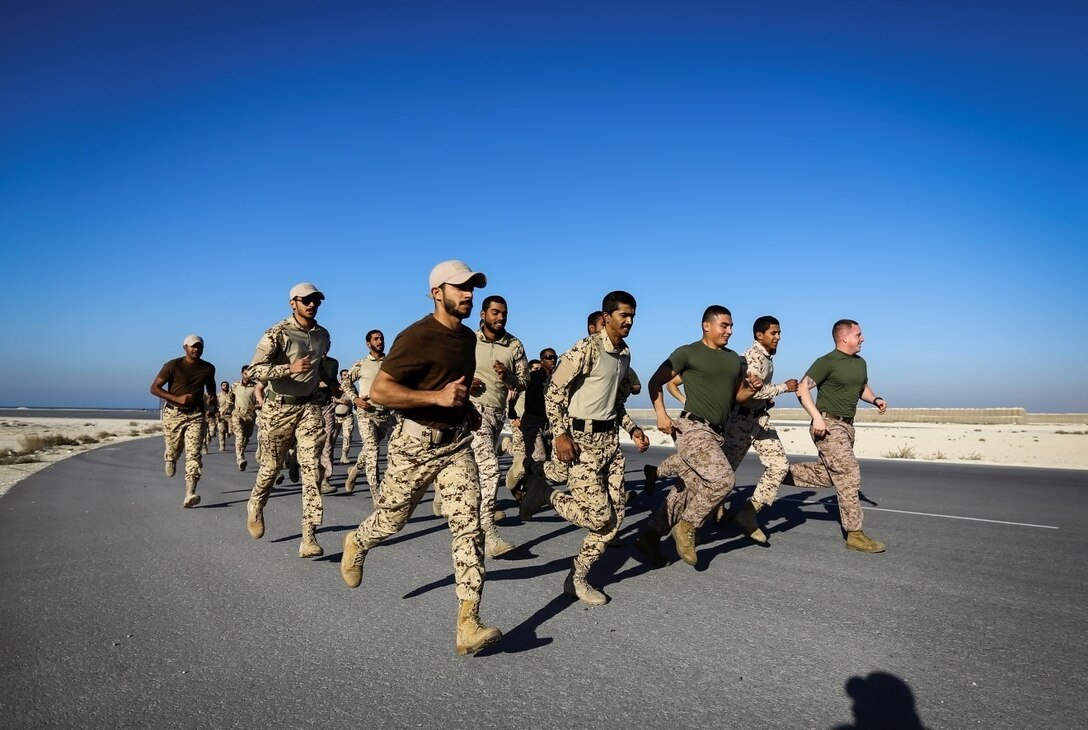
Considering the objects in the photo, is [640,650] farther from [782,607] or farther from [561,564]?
[561,564]

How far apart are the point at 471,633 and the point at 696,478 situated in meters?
2.94

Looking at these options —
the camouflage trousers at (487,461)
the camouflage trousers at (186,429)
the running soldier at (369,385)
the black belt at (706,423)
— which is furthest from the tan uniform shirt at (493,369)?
the camouflage trousers at (186,429)

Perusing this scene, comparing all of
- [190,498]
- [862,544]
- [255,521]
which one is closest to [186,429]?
[190,498]

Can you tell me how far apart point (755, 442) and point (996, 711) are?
472 cm

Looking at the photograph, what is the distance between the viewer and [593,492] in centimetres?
508

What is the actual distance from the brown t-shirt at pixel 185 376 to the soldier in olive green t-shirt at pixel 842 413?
795 centimetres

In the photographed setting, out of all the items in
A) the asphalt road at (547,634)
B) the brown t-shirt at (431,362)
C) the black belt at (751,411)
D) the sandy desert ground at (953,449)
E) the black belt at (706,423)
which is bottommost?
the sandy desert ground at (953,449)

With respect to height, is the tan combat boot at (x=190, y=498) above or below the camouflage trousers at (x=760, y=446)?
below

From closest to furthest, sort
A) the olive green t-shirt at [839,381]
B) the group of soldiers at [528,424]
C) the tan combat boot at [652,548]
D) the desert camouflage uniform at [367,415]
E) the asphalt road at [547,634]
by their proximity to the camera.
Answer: the asphalt road at [547,634], the group of soldiers at [528,424], the tan combat boot at [652,548], the olive green t-shirt at [839,381], the desert camouflage uniform at [367,415]

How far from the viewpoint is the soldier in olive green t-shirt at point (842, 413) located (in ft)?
22.1

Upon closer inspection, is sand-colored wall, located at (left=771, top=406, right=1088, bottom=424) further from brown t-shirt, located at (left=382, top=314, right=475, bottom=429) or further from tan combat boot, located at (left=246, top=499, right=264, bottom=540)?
brown t-shirt, located at (left=382, top=314, right=475, bottom=429)

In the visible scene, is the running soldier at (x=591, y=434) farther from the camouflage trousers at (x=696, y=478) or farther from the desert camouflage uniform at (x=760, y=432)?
the desert camouflage uniform at (x=760, y=432)

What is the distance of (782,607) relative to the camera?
15.7 feet

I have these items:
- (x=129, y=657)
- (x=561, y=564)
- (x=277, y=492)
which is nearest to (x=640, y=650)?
(x=561, y=564)
